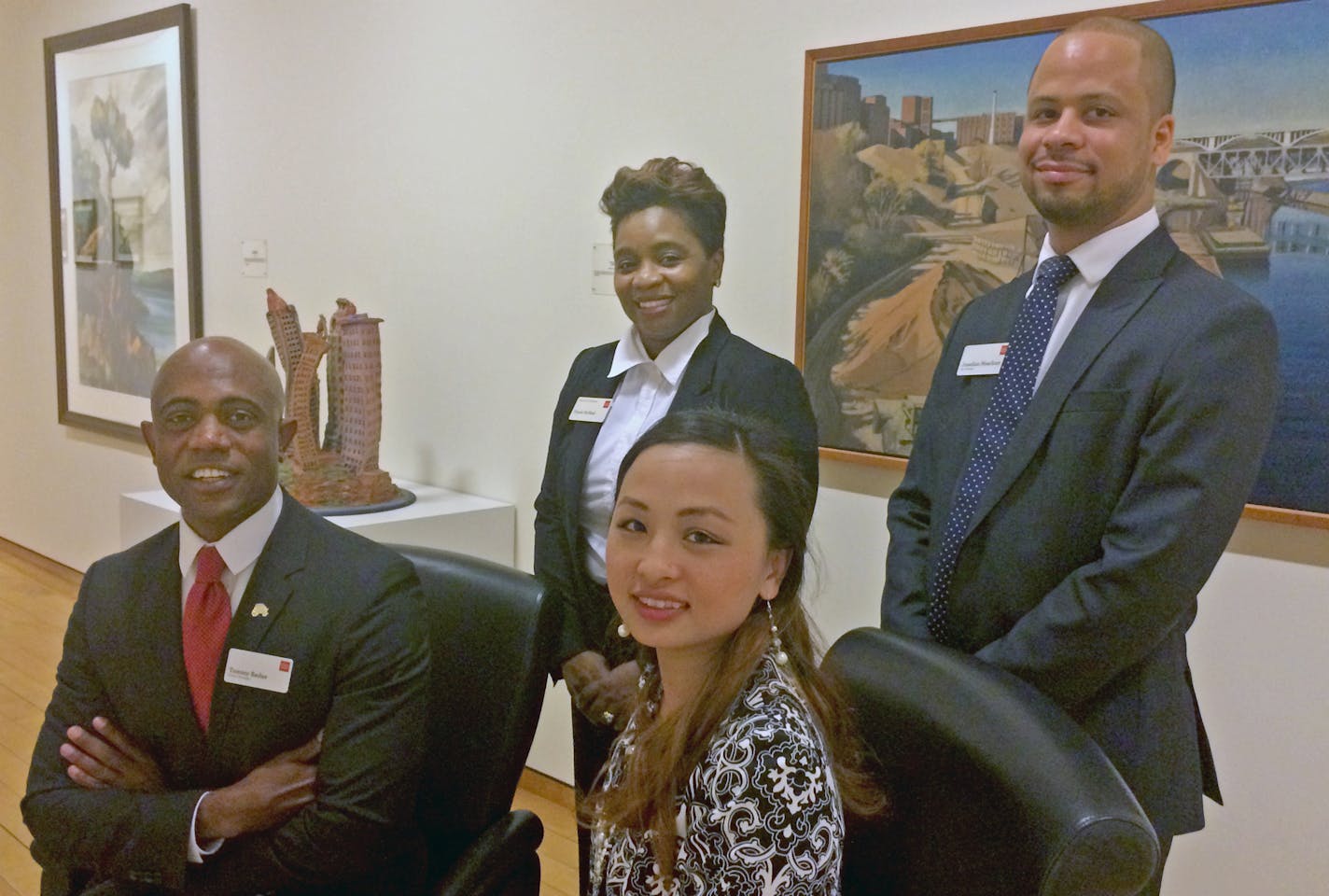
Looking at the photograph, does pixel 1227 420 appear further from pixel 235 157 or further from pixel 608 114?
pixel 235 157

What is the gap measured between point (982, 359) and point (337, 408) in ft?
7.48

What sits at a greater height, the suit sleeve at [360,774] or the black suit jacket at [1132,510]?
the black suit jacket at [1132,510]

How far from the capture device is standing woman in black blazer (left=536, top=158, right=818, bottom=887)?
199 cm

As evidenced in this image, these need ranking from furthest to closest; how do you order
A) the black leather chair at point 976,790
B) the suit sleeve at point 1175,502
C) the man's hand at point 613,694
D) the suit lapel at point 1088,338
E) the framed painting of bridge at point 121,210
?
1. the framed painting of bridge at point 121,210
2. the man's hand at point 613,694
3. the suit lapel at point 1088,338
4. the suit sleeve at point 1175,502
5. the black leather chair at point 976,790

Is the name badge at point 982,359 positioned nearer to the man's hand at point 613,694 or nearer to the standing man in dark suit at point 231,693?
the man's hand at point 613,694

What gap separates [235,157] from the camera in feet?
15.2

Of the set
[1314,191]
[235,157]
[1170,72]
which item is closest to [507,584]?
[1170,72]

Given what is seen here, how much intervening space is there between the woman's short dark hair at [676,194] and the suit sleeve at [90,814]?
1.12m

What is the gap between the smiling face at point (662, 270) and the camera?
2035 millimetres

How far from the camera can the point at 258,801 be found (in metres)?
1.52

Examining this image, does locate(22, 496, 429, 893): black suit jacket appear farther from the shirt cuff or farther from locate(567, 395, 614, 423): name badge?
locate(567, 395, 614, 423): name badge

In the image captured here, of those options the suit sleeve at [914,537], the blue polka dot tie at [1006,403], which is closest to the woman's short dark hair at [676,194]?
the suit sleeve at [914,537]

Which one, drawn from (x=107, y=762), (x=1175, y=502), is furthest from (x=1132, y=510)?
(x=107, y=762)

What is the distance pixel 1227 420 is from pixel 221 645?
139cm
